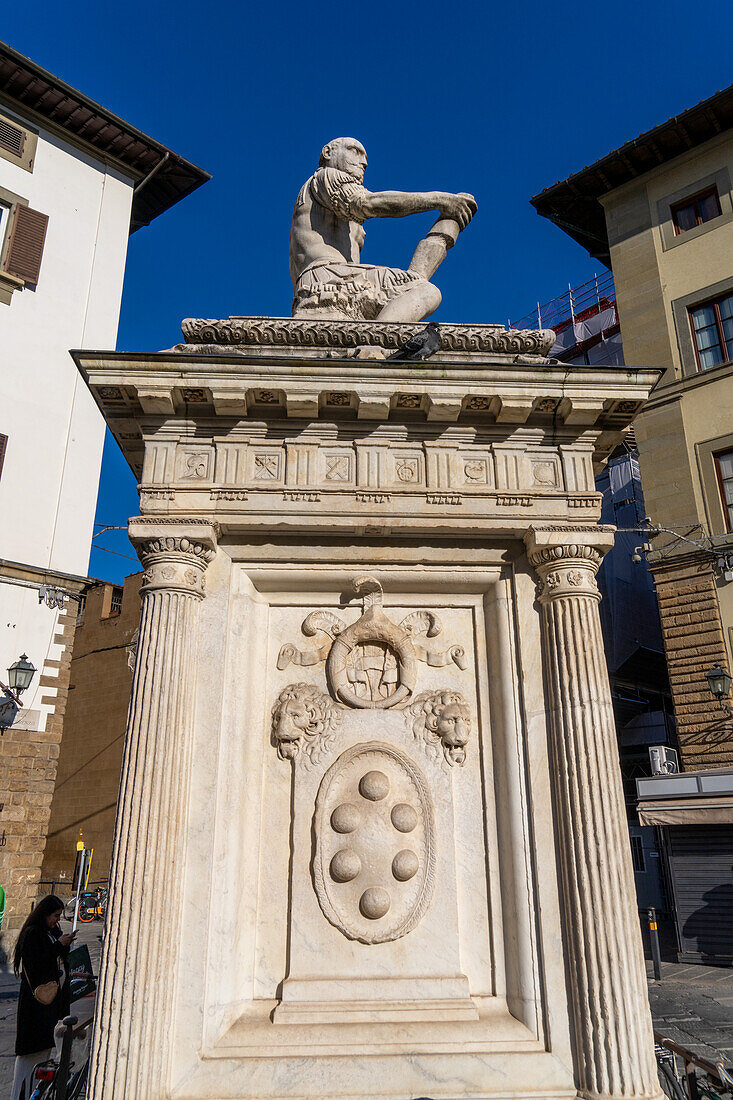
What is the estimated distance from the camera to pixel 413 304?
24.7ft

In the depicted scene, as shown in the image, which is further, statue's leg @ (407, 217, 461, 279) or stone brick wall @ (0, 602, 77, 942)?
stone brick wall @ (0, 602, 77, 942)

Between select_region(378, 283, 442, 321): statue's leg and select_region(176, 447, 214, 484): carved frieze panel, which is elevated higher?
select_region(378, 283, 442, 321): statue's leg

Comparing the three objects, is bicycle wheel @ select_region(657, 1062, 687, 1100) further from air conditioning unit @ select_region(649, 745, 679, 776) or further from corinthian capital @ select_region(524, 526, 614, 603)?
air conditioning unit @ select_region(649, 745, 679, 776)

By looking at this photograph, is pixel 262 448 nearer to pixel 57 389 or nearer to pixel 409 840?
pixel 409 840

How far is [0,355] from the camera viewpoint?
63.3ft

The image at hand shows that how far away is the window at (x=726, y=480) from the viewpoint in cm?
1952

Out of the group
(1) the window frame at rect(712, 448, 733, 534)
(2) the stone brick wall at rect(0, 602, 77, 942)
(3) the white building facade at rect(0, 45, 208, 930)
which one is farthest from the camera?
(1) the window frame at rect(712, 448, 733, 534)

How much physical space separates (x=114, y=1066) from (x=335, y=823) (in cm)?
202

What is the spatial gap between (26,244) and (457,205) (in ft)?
53.9

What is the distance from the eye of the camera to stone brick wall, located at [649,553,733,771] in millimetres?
18391

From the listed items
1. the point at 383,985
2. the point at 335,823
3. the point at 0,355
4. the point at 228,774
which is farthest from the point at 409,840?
the point at 0,355

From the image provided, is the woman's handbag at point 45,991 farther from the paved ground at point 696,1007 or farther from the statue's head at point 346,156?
the statue's head at point 346,156

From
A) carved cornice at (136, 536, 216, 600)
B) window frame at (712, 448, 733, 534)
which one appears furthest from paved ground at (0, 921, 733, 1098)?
window frame at (712, 448, 733, 534)

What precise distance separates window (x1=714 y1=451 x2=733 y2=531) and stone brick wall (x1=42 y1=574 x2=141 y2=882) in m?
17.8
